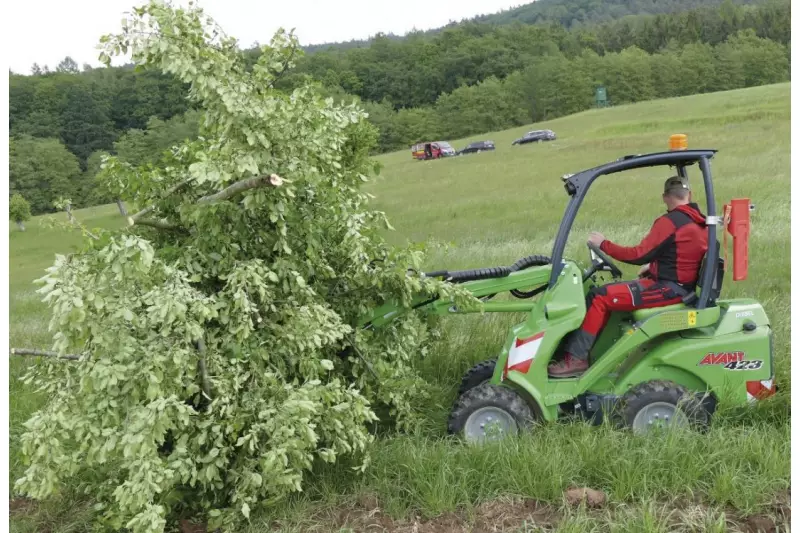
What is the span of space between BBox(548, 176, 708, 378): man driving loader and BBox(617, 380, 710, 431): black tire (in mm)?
445

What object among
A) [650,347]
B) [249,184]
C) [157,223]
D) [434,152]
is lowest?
[650,347]

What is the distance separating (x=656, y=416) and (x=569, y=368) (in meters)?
0.68

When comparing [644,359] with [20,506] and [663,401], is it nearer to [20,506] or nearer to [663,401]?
[663,401]

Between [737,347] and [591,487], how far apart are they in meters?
1.56

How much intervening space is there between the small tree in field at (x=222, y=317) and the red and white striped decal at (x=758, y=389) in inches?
87.7

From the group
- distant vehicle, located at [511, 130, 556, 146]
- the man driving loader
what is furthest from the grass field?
distant vehicle, located at [511, 130, 556, 146]

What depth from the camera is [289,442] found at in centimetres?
372

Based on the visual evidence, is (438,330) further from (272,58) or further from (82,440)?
(82,440)

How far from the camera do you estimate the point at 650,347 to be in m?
5.08

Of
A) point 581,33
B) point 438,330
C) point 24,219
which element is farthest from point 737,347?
point 581,33

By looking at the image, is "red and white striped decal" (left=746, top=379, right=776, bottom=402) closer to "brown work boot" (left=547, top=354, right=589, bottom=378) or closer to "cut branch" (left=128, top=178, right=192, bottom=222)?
"brown work boot" (left=547, top=354, right=589, bottom=378)

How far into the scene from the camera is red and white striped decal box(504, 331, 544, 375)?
4.87 m

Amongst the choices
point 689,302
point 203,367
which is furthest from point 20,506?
point 689,302

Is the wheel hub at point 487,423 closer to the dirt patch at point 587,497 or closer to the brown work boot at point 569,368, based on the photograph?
the brown work boot at point 569,368
